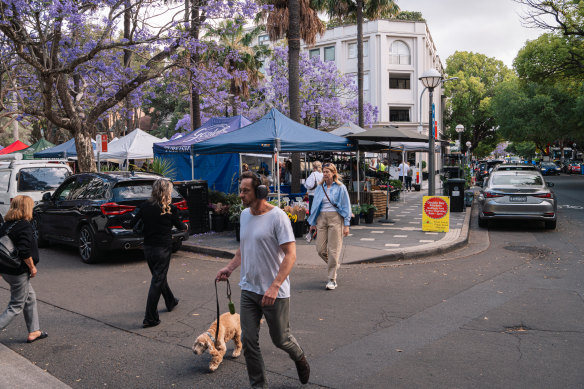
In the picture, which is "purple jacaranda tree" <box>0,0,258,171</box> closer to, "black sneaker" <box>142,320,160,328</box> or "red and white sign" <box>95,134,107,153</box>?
"red and white sign" <box>95,134,107,153</box>

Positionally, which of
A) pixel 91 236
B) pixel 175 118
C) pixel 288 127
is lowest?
pixel 91 236

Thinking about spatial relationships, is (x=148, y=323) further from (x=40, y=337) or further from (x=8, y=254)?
(x=8, y=254)

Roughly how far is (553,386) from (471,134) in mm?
61797

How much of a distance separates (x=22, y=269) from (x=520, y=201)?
1162 cm

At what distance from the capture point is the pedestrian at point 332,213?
703 cm

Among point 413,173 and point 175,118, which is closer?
point 413,173

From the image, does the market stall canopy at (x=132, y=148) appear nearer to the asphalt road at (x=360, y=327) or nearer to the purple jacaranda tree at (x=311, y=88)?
the purple jacaranda tree at (x=311, y=88)

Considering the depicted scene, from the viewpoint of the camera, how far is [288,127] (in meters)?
11.9

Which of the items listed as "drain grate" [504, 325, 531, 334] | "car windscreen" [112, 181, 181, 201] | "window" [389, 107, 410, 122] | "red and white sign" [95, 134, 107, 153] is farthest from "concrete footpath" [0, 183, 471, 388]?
"window" [389, 107, 410, 122]

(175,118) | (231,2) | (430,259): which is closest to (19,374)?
(430,259)

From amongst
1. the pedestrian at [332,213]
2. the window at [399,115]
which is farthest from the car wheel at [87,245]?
the window at [399,115]

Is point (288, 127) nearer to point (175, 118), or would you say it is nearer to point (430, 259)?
point (430, 259)

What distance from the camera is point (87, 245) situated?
30.7 feet

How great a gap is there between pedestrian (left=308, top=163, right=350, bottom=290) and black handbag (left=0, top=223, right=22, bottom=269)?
3.77 metres
